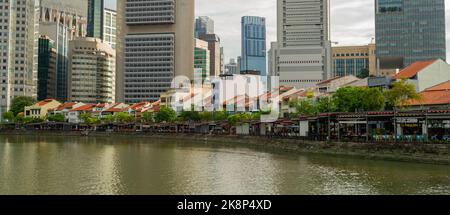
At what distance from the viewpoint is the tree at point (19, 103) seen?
145375 mm

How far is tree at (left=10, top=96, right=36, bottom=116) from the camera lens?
477 ft

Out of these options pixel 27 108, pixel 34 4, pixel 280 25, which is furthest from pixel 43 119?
pixel 280 25

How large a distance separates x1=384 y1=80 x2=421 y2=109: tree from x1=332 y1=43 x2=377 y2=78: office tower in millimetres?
137255

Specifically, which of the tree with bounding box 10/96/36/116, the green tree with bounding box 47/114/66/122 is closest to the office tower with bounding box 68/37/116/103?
the tree with bounding box 10/96/36/116

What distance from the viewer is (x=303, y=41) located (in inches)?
7313

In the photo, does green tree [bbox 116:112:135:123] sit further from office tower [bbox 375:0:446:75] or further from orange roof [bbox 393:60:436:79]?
office tower [bbox 375:0:446:75]

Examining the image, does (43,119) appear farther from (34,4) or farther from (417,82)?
(417,82)

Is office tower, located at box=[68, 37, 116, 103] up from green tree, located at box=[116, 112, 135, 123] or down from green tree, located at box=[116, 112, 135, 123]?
up

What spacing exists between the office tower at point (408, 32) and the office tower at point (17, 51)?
402 ft

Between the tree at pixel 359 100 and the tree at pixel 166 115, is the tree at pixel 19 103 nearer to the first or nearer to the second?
the tree at pixel 166 115

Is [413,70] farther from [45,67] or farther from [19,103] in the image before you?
[45,67]

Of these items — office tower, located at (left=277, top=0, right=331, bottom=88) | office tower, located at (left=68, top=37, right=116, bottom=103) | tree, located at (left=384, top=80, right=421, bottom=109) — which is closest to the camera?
tree, located at (left=384, top=80, right=421, bottom=109)

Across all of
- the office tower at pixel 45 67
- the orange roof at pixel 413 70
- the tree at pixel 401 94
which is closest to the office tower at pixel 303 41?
the office tower at pixel 45 67

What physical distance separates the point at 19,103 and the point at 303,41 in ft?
355
